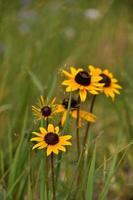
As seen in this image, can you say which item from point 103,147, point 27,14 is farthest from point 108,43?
point 103,147

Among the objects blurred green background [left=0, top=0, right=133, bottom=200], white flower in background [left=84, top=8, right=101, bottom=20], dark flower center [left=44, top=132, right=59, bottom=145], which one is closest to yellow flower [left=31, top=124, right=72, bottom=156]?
dark flower center [left=44, top=132, right=59, bottom=145]

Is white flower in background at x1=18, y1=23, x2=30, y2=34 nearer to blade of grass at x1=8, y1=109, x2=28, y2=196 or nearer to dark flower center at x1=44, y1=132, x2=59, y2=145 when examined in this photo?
blade of grass at x1=8, y1=109, x2=28, y2=196

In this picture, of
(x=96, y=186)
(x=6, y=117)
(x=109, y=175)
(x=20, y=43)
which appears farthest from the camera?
(x=20, y=43)

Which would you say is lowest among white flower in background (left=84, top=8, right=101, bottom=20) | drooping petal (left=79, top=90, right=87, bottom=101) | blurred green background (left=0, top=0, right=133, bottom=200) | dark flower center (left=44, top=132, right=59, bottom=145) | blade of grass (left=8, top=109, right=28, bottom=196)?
blade of grass (left=8, top=109, right=28, bottom=196)

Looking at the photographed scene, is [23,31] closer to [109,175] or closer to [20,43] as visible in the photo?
[20,43]

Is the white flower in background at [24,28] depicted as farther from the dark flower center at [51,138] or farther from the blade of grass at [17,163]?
the dark flower center at [51,138]
